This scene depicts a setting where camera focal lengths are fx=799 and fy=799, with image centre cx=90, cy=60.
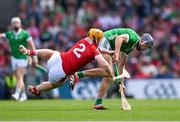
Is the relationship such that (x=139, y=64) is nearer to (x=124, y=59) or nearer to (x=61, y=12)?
(x=61, y=12)

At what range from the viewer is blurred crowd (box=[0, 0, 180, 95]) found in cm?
3200

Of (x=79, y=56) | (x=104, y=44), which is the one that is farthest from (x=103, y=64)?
(x=104, y=44)

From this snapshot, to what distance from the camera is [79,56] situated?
19.3 m

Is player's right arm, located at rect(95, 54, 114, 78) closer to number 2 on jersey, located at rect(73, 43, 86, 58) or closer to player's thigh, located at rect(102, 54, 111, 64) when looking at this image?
number 2 on jersey, located at rect(73, 43, 86, 58)

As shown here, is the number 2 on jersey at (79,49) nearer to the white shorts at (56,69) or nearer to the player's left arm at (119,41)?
the white shorts at (56,69)

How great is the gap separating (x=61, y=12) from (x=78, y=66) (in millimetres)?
15662

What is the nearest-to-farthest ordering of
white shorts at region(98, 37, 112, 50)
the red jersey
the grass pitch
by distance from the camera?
the grass pitch
the red jersey
white shorts at region(98, 37, 112, 50)

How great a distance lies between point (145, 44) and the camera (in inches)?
774

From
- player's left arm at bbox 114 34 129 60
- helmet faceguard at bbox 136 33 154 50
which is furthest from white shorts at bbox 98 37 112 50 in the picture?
helmet faceguard at bbox 136 33 154 50

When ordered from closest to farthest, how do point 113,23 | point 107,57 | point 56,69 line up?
point 56,69 → point 107,57 → point 113,23

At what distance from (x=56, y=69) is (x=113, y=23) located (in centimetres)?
1469

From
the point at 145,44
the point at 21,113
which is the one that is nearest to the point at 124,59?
the point at 145,44

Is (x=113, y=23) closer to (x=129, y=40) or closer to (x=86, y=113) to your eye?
(x=129, y=40)

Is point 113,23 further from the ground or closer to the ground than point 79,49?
closer to the ground
